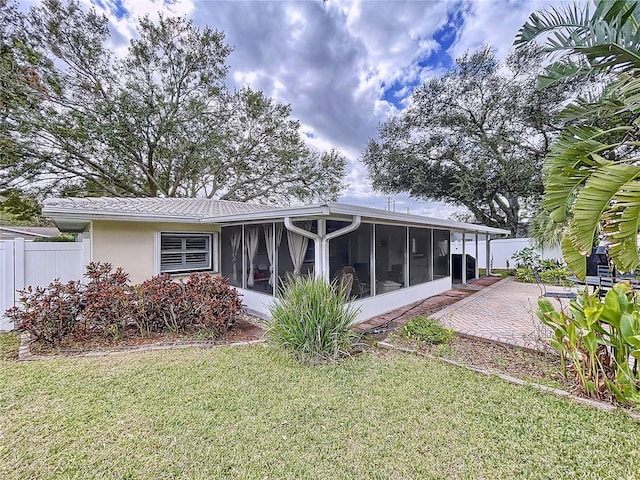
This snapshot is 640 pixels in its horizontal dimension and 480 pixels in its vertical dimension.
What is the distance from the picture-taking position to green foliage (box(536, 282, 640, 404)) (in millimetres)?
3377

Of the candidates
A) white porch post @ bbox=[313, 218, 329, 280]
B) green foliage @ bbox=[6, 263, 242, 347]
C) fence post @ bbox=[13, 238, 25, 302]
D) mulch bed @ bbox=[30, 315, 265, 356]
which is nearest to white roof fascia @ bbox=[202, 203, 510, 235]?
white porch post @ bbox=[313, 218, 329, 280]

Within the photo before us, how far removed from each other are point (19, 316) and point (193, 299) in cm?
286

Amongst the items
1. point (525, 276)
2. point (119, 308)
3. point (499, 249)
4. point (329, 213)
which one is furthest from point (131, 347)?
point (499, 249)

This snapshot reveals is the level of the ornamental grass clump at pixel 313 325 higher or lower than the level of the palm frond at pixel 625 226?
lower

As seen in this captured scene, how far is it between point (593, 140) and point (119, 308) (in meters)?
8.53

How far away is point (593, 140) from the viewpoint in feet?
14.5

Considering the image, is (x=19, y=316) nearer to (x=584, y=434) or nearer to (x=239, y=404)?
(x=239, y=404)

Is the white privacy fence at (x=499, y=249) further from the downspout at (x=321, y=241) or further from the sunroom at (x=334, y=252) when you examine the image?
the downspout at (x=321, y=241)

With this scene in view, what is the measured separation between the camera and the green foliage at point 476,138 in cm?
1769

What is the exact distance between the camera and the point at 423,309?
849 centimetres

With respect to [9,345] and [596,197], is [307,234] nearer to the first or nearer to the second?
[596,197]

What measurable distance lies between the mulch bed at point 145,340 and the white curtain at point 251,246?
170 cm

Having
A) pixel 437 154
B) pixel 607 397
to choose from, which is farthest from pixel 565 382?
pixel 437 154

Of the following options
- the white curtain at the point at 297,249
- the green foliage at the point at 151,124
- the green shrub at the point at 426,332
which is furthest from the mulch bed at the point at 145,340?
the green foliage at the point at 151,124
